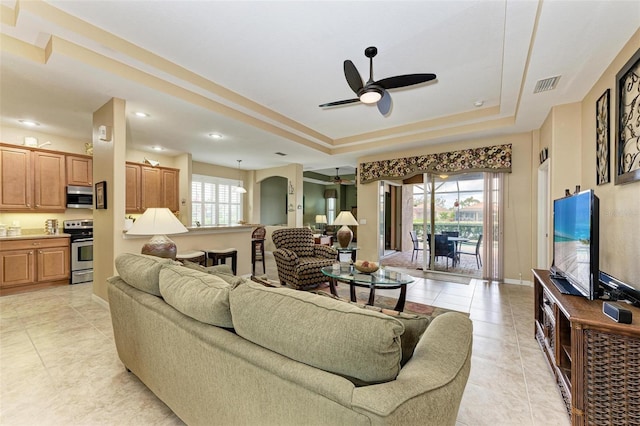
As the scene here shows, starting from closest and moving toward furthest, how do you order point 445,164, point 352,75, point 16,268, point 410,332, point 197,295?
point 410,332
point 197,295
point 352,75
point 16,268
point 445,164

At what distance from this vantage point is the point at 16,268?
4129 mm

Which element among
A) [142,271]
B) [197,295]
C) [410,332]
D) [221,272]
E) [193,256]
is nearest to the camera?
[410,332]

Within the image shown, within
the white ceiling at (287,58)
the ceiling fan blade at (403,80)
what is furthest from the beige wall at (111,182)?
the ceiling fan blade at (403,80)

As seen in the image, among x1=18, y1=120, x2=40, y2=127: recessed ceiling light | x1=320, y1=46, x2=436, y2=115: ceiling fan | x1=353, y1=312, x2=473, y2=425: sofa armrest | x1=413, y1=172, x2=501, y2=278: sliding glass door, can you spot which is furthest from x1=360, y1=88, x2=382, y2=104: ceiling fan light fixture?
x1=18, y1=120, x2=40, y2=127: recessed ceiling light

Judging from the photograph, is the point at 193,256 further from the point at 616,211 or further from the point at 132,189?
the point at 616,211

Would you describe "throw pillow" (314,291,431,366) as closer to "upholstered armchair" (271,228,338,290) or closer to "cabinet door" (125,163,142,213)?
"upholstered armchair" (271,228,338,290)

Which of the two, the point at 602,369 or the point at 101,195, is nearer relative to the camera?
the point at 602,369

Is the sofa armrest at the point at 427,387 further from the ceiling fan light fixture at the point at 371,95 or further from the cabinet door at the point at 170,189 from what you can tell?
the cabinet door at the point at 170,189

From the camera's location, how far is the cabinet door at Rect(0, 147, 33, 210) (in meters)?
4.25

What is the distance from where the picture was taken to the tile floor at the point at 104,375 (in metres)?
1.72

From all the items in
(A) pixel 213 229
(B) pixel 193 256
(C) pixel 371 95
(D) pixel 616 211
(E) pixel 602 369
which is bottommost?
(E) pixel 602 369

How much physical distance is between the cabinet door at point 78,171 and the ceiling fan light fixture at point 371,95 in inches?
209

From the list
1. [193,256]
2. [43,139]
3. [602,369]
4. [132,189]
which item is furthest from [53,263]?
[602,369]

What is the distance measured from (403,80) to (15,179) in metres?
6.03
